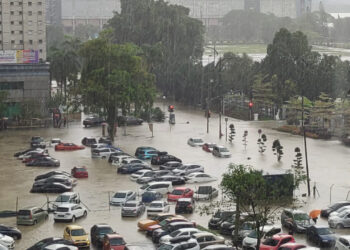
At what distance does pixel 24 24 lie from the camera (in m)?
61.4

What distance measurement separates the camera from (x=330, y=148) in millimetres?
37156

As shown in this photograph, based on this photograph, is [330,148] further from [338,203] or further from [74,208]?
[74,208]

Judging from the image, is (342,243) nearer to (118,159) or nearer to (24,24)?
(118,159)

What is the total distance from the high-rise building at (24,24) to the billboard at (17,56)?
12921mm

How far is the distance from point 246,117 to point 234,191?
3046 centimetres

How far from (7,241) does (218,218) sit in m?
5.31

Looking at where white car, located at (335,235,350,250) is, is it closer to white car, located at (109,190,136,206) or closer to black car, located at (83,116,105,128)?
white car, located at (109,190,136,206)

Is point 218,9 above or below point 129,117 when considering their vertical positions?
above

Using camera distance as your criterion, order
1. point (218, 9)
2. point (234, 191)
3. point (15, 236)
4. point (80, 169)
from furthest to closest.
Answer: point (218, 9) < point (80, 169) < point (15, 236) < point (234, 191)

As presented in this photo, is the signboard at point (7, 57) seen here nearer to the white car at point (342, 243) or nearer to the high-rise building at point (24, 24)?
the high-rise building at point (24, 24)

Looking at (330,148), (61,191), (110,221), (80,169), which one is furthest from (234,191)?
(330,148)

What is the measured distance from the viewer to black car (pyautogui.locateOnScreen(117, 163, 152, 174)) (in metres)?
30.6

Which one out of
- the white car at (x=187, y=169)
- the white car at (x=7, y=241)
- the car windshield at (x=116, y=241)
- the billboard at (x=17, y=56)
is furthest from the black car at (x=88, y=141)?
the car windshield at (x=116, y=241)

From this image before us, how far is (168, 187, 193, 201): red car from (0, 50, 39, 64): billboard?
24024 mm
